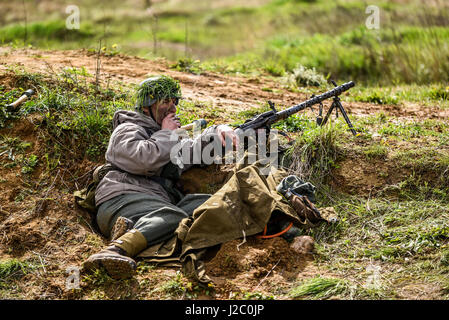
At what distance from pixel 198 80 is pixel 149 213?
137 inches

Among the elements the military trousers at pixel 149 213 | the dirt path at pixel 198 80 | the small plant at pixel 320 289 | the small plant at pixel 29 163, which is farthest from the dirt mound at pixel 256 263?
the dirt path at pixel 198 80

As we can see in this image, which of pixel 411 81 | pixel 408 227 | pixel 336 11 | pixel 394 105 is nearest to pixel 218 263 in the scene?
pixel 408 227

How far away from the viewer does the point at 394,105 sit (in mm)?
6867

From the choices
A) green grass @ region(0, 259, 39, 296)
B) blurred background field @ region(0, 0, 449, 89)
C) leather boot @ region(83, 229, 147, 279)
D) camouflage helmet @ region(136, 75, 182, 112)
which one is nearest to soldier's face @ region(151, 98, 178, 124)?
camouflage helmet @ region(136, 75, 182, 112)

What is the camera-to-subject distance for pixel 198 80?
23.9 ft

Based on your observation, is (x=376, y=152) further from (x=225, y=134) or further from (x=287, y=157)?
(x=225, y=134)

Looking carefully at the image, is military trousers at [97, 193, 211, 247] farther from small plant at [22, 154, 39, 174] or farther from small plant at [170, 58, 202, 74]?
small plant at [170, 58, 202, 74]

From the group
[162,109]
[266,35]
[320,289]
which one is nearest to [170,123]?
[162,109]

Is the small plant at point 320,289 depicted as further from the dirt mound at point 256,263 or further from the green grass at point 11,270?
the green grass at point 11,270

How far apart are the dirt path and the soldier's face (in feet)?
5.39

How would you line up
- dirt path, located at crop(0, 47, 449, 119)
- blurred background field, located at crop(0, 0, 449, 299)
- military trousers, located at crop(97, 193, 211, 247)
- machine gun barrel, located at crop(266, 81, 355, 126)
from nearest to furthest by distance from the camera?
blurred background field, located at crop(0, 0, 449, 299) → military trousers, located at crop(97, 193, 211, 247) → machine gun barrel, located at crop(266, 81, 355, 126) → dirt path, located at crop(0, 47, 449, 119)

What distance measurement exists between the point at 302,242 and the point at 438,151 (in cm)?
173

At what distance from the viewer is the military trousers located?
4051 mm
